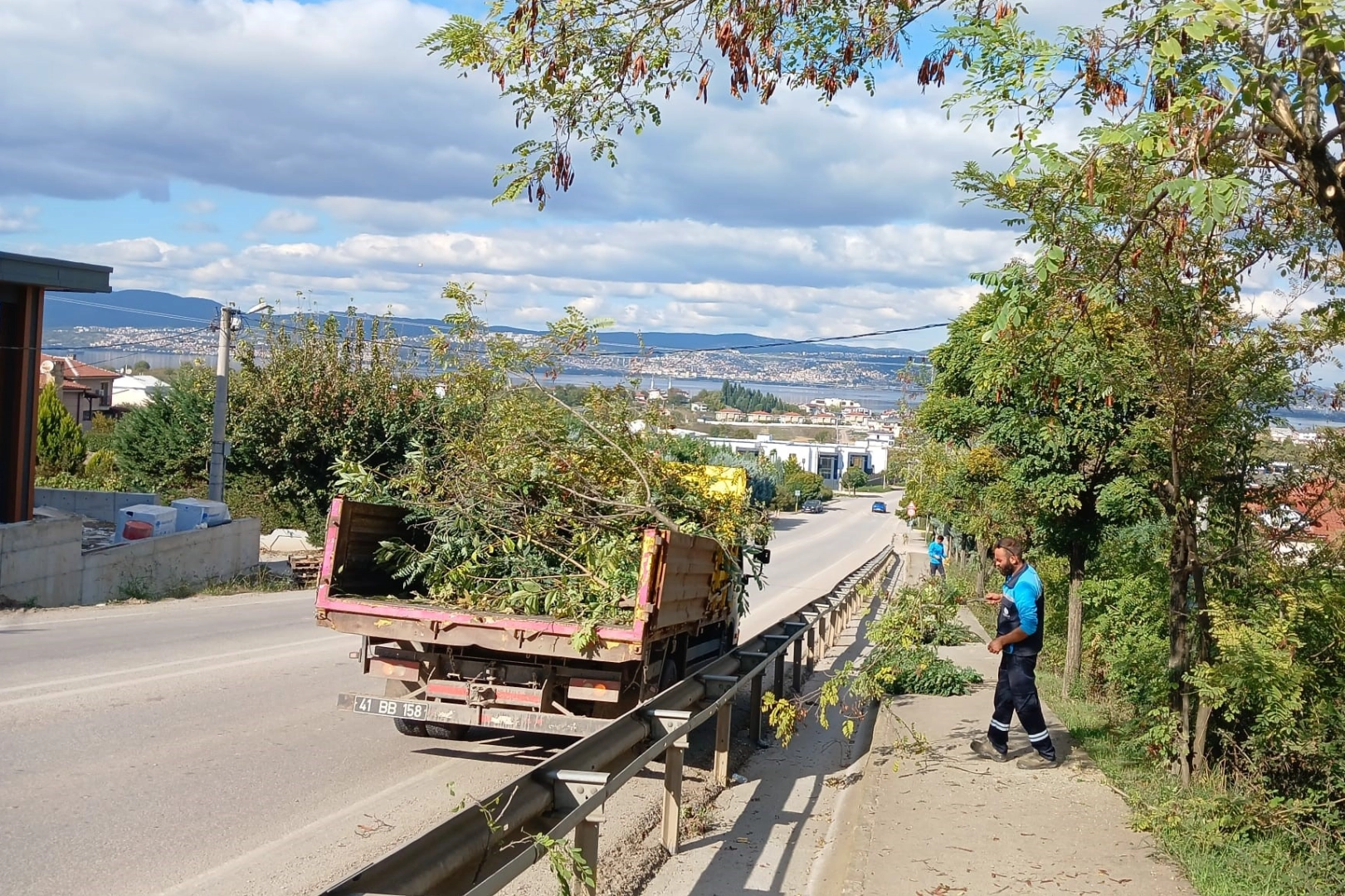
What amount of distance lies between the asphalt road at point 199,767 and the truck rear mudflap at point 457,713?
1.45 feet

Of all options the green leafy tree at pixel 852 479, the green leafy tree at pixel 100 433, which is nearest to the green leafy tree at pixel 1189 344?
the green leafy tree at pixel 100 433

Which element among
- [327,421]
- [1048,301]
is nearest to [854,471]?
[327,421]

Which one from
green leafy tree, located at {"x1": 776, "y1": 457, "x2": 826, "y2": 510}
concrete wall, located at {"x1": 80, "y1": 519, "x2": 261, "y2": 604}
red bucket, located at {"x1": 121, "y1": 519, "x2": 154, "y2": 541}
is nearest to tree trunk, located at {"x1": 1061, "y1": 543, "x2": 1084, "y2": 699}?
concrete wall, located at {"x1": 80, "y1": 519, "x2": 261, "y2": 604}

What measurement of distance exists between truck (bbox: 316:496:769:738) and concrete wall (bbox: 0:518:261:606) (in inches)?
428

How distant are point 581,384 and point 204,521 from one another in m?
16.9

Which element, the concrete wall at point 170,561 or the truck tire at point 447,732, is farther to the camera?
the concrete wall at point 170,561

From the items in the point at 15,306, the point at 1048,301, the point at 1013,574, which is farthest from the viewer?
the point at 15,306

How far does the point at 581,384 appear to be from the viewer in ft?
33.6

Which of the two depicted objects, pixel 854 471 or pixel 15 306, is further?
pixel 854 471

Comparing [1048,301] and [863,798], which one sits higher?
[1048,301]

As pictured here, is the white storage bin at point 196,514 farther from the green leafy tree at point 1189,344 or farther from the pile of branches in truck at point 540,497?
the green leafy tree at point 1189,344

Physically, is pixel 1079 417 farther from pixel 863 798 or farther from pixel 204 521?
pixel 204 521

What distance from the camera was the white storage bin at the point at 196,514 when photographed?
24.0 m

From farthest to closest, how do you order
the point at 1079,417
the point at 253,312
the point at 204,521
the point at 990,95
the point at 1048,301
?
the point at 253,312, the point at 204,521, the point at 1079,417, the point at 1048,301, the point at 990,95
